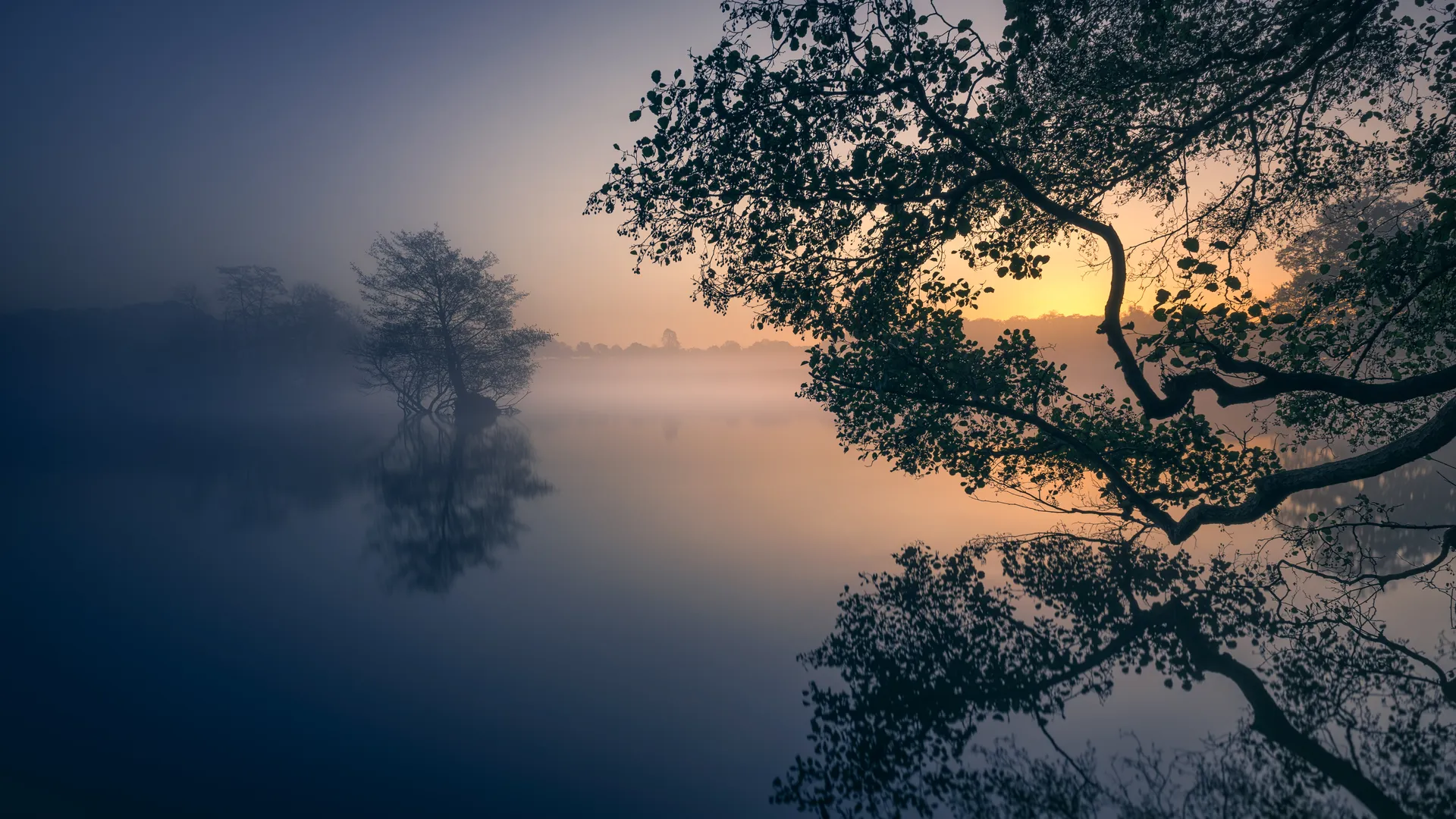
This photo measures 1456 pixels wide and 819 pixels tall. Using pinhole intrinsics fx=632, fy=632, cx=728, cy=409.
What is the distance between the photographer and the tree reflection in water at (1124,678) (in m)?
7.02

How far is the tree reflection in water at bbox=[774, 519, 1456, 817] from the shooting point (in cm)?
702

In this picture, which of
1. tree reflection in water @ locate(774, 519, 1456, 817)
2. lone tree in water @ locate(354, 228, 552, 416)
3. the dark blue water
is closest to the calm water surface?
the dark blue water

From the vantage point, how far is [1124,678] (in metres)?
9.71

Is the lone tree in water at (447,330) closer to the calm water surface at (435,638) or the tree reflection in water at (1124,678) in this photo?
the calm water surface at (435,638)

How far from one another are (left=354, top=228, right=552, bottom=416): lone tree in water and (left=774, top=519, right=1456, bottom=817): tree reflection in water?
50.3 m

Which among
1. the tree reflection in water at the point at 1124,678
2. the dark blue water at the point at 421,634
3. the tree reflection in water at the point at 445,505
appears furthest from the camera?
the tree reflection in water at the point at 445,505

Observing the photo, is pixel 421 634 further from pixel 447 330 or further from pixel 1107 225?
pixel 447 330

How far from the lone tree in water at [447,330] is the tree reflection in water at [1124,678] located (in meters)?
50.3

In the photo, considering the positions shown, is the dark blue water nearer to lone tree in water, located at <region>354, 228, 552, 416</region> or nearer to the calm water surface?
the calm water surface

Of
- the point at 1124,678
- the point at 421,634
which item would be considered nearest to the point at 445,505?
the point at 421,634

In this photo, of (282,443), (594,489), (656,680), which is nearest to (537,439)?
(282,443)

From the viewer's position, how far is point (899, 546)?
17516 millimetres

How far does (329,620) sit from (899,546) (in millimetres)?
13720

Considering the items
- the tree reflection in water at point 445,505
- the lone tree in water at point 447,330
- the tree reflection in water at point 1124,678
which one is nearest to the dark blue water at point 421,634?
the tree reflection in water at point 445,505
